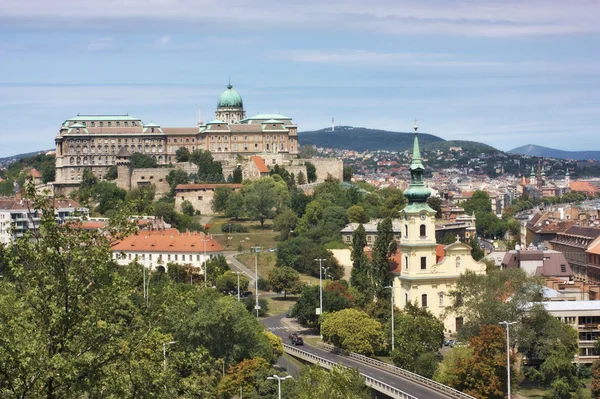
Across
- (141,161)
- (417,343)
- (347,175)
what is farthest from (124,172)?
(417,343)

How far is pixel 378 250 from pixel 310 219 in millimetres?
47932

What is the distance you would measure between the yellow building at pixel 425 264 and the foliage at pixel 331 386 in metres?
30.3

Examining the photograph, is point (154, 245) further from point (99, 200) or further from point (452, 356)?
point (452, 356)

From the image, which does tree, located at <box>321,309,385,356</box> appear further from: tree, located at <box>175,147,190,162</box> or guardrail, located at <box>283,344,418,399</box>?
tree, located at <box>175,147,190,162</box>

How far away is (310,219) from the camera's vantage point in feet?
468

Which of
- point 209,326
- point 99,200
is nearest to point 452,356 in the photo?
point 209,326

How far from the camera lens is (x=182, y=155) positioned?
182 m

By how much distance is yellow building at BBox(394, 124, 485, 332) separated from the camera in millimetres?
91312

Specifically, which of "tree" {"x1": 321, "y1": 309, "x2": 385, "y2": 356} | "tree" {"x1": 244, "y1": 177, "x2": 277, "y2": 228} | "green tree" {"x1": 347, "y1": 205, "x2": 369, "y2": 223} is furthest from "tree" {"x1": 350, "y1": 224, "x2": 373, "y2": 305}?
"tree" {"x1": 244, "y1": 177, "x2": 277, "y2": 228}

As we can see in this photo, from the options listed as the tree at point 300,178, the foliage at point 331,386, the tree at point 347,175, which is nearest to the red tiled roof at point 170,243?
the tree at point 300,178

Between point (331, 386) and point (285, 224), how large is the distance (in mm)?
92690

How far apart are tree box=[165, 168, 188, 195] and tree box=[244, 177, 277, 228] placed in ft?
57.8

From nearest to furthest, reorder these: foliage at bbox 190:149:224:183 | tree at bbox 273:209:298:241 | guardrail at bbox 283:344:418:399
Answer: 1. guardrail at bbox 283:344:418:399
2. tree at bbox 273:209:298:241
3. foliage at bbox 190:149:224:183

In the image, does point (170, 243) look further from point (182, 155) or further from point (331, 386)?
point (331, 386)
